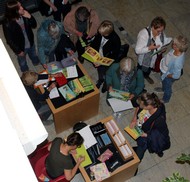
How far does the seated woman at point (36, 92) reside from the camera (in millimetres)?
4746

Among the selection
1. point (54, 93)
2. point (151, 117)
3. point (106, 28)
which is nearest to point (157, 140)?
point (151, 117)

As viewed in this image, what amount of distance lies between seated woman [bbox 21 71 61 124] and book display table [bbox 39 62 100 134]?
0.14 m

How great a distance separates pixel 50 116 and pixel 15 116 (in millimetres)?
4743

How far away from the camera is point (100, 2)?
752 centimetres

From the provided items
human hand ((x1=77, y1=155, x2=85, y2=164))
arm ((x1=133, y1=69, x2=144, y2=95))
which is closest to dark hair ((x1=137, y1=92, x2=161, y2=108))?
arm ((x1=133, y1=69, x2=144, y2=95))

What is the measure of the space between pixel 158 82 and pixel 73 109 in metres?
2.04

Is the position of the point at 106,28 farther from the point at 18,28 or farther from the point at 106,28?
the point at 18,28

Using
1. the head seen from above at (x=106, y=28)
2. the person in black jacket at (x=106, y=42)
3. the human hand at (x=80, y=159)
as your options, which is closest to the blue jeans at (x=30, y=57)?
the person in black jacket at (x=106, y=42)

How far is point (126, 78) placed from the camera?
5.12m

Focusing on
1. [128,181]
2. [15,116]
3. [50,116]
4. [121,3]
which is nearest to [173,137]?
[128,181]

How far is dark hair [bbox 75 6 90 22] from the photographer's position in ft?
18.3

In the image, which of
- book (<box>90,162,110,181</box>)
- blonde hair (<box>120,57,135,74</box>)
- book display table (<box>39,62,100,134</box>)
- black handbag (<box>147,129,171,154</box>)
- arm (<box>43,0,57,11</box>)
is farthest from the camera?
arm (<box>43,0,57,11</box>)

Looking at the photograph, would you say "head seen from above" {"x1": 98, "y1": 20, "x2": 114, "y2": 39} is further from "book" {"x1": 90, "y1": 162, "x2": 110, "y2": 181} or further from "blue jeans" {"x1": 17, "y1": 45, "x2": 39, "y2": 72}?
"book" {"x1": 90, "y1": 162, "x2": 110, "y2": 181}

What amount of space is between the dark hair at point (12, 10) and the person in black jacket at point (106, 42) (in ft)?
4.57
